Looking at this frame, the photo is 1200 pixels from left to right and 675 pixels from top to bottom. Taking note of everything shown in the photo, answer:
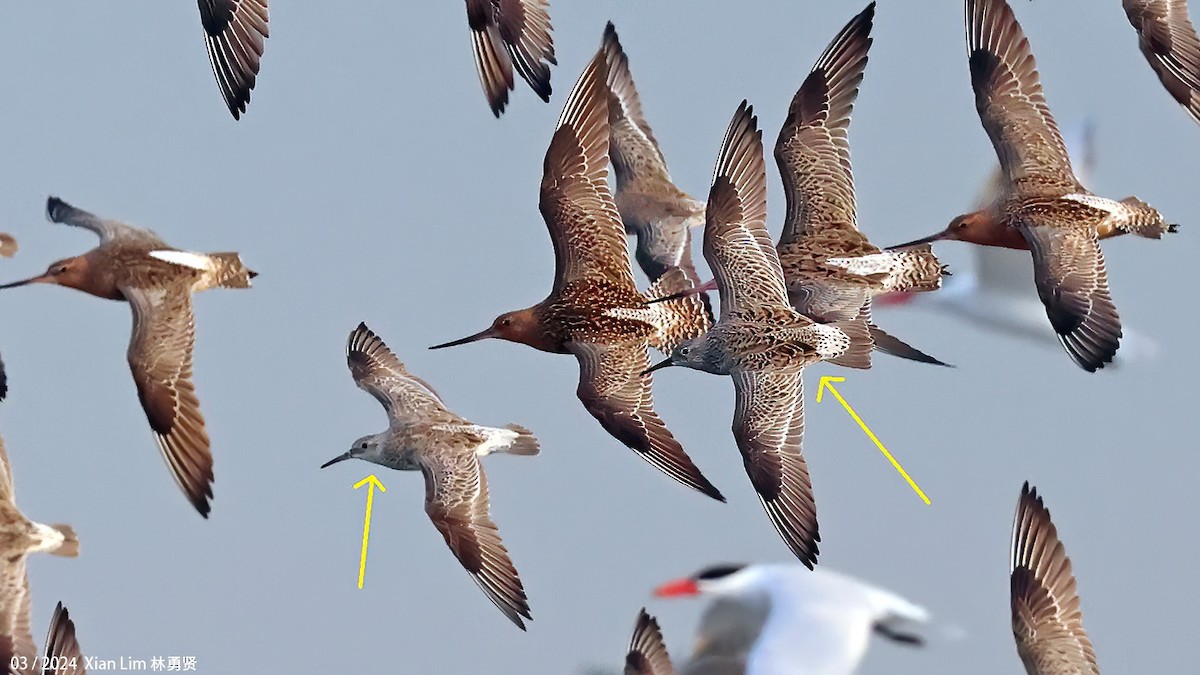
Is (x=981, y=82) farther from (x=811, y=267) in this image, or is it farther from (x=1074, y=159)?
(x=1074, y=159)

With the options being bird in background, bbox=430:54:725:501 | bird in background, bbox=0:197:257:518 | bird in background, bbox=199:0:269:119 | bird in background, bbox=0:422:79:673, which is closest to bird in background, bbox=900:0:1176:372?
bird in background, bbox=430:54:725:501

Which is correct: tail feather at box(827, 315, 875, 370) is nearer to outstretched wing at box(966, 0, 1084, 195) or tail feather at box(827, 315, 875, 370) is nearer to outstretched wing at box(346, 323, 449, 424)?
outstretched wing at box(966, 0, 1084, 195)

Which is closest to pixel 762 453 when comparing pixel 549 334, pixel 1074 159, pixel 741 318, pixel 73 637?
pixel 741 318

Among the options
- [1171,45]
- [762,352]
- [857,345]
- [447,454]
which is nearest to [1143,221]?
[1171,45]

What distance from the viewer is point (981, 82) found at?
12.2 meters

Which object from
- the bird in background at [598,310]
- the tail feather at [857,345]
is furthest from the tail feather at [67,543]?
the tail feather at [857,345]

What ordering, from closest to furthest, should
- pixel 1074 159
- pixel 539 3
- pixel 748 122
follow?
pixel 748 122 < pixel 539 3 < pixel 1074 159

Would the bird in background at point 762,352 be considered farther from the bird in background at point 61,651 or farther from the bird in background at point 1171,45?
the bird in background at point 61,651

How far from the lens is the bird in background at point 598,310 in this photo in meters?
11.4

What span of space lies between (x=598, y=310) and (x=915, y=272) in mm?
1687

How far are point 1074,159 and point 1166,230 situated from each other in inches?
109

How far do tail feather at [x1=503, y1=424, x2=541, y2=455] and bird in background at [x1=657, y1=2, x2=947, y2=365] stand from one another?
1.32m

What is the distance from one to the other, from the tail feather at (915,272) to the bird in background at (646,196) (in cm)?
145

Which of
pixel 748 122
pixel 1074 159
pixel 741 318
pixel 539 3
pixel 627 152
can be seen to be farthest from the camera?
pixel 1074 159
